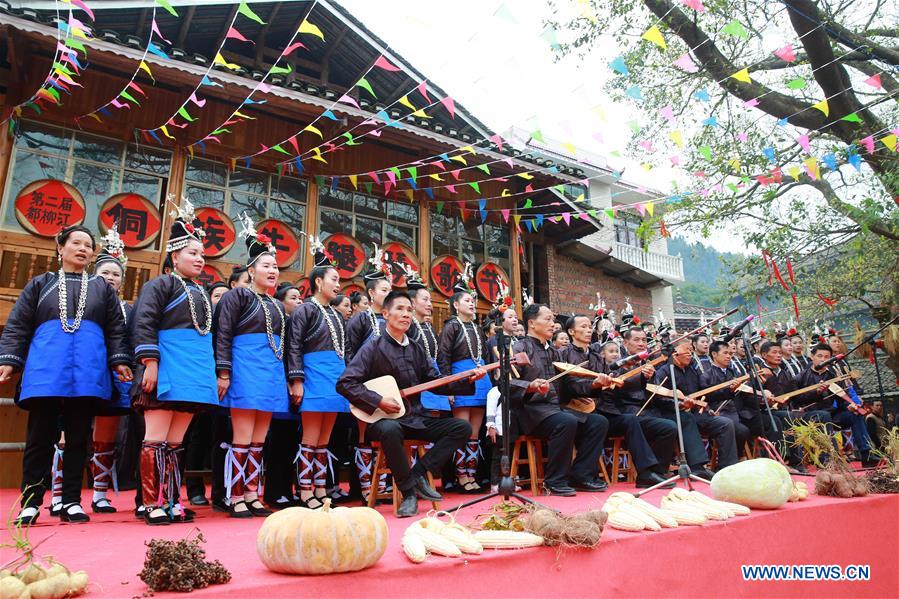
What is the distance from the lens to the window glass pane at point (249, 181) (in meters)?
8.60

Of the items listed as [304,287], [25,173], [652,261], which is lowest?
[304,287]

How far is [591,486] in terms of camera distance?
5113 mm

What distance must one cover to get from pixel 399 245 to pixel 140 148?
3.90m

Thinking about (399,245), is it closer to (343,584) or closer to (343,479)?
(343,479)

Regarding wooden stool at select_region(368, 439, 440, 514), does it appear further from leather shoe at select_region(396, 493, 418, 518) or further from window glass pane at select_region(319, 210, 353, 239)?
window glass pane at select_region(319, 210, 353, 239)

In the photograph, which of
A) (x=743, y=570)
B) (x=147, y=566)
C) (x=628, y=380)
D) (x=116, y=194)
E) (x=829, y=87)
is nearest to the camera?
(x=147, y=566)

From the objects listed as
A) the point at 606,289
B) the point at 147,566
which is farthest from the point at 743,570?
the point at 606,289

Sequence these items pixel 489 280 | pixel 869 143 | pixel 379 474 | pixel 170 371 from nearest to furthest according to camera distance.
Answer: pixel 170 371
pixel 379 474
pixel 869 143
pixel 489 280

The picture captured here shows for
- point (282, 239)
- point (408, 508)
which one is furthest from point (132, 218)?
point (408, 508)

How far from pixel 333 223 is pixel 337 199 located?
43 cm

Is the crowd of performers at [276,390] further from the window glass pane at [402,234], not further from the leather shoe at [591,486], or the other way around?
the window glass pane at [402,234]

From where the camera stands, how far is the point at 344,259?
902cm

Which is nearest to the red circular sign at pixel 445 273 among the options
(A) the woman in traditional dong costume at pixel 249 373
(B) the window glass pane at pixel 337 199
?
(B) the window glass pane at pixel 337 199

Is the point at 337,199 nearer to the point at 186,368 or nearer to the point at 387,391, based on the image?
the point at 387,391
